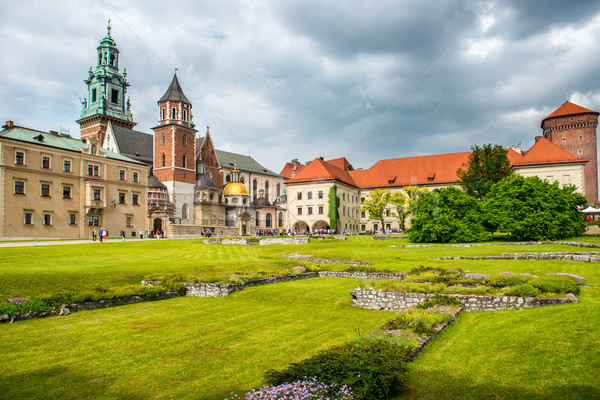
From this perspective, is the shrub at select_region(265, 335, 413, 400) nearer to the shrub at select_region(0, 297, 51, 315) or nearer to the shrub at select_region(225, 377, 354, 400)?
the shrub at select_region(225, 377, 354, 400)

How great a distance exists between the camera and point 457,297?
42.0 ft

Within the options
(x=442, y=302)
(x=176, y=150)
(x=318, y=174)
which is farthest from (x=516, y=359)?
(x=176, y=150)

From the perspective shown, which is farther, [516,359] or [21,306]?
[21,306]

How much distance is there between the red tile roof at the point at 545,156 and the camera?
67438 mm

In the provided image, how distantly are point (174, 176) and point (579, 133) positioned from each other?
80035mm

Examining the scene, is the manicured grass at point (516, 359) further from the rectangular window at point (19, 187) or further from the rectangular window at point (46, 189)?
the rectangular window at point (46, 189)

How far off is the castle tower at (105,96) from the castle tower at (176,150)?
1901 centimetres

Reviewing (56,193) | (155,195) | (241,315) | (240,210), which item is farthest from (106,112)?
(241,315)

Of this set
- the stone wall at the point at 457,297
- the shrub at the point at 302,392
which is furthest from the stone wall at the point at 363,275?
the shrub at the point at 302,392

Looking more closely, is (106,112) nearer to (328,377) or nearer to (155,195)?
(155,195)

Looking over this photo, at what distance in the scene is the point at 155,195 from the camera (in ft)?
225

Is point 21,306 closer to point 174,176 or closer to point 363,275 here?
point 363,275

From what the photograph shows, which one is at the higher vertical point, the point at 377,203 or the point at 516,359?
the point at 377,203

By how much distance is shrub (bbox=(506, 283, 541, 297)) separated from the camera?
1227 cm
